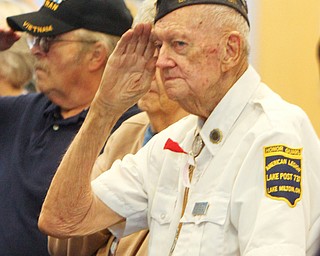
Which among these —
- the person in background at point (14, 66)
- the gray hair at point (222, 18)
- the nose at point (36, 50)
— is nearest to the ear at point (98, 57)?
the nose at point (36, 50)

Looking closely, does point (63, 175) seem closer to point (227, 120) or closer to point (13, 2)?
point (227, 120)

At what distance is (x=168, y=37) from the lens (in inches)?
84.7

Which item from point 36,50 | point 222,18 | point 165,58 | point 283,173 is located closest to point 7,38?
point 36,50

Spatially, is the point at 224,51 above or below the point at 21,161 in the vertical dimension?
above

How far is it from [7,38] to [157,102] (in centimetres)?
93

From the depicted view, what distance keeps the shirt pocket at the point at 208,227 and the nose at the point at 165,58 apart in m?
0.32

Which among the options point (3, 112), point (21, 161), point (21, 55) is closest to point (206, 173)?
point (21, 161)

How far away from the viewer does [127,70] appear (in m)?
2.35

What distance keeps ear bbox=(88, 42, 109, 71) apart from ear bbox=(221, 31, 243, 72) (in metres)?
1.08

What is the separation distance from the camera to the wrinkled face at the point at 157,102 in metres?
2.67

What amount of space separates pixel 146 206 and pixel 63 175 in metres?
0.22

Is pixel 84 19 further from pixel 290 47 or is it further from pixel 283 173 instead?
pixel 283 173

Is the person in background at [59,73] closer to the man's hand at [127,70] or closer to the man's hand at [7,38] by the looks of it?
the man's hand at [7,38]

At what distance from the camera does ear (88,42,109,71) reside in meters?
3.15
